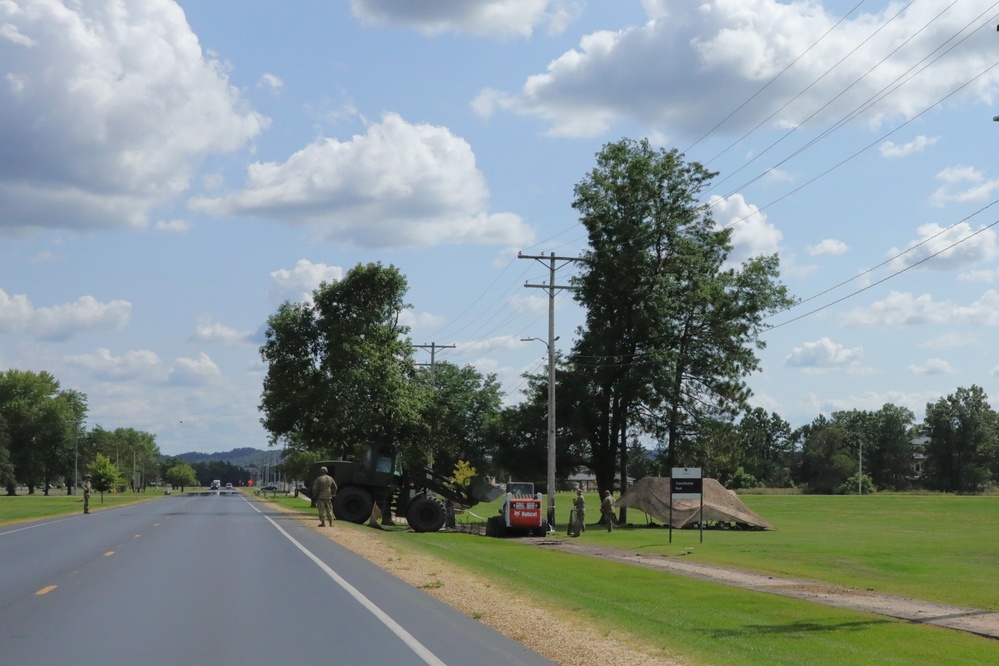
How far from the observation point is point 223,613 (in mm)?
14602

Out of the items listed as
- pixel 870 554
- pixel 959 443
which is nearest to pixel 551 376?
pixel 870 554

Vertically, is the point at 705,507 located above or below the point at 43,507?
above

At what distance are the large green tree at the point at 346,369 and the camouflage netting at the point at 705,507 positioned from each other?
14.8 meters

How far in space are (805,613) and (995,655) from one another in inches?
169

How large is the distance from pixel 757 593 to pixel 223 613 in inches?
404

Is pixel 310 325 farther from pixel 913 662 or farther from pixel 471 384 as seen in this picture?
pixel 913 662

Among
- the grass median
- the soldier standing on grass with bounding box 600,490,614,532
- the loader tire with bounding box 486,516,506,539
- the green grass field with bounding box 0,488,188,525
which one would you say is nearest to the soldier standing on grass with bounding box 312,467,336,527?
the grass median

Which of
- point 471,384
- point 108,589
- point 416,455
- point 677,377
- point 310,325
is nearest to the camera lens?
point 108,589

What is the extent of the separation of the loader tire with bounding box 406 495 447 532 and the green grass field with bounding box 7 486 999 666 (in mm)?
1385

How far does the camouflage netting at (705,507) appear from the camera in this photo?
160 ft

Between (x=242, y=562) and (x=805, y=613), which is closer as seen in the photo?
(x=805, y=613)

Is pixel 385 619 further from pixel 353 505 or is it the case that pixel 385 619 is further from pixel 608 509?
pixel 608 509

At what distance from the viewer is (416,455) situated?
229ft

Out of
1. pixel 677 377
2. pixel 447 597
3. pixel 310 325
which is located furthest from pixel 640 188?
pixel 447 597
